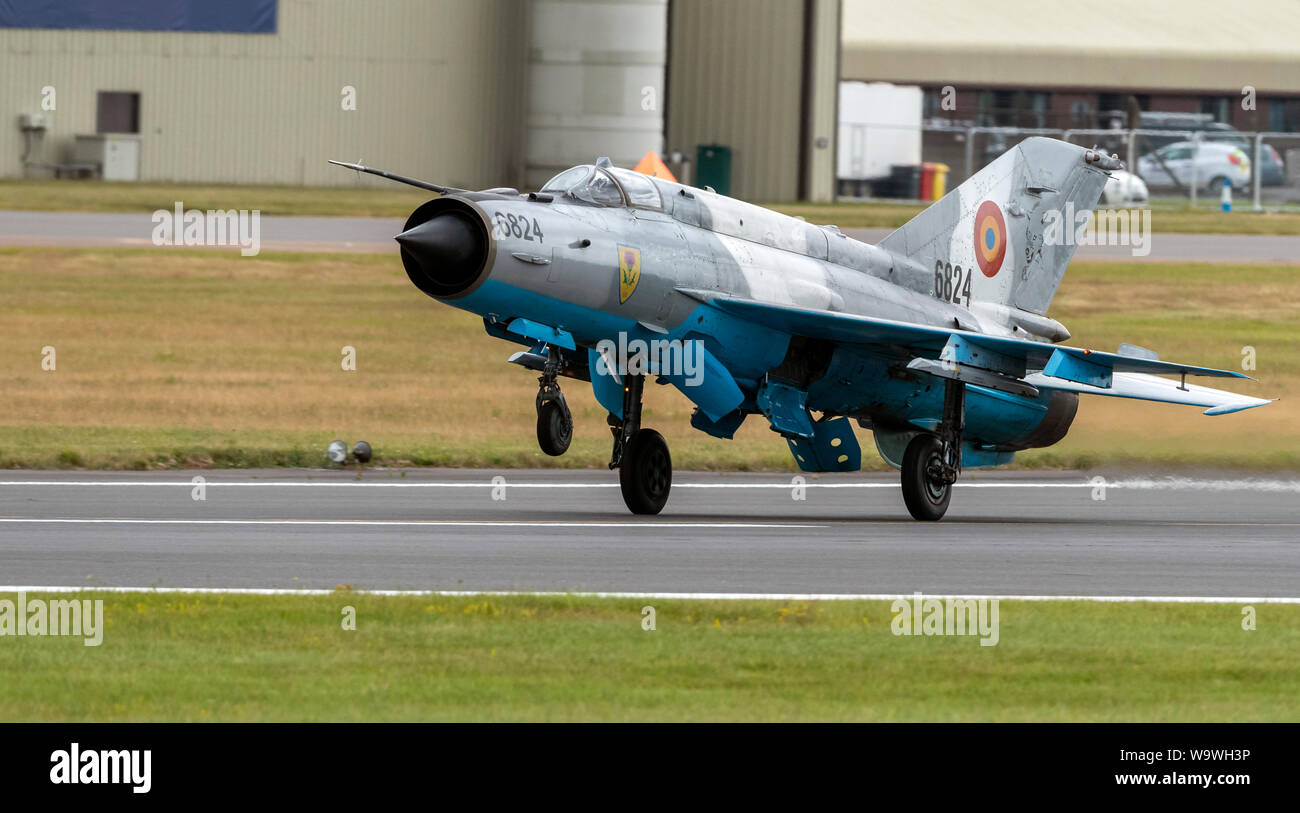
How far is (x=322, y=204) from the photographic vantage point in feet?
169

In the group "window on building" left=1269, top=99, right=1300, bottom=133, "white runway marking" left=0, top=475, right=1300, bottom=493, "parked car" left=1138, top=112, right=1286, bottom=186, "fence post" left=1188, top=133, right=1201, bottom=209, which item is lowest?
"white runway marking" left=0, top=475, right=1300, bottom=493

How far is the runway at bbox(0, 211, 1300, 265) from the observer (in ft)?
140

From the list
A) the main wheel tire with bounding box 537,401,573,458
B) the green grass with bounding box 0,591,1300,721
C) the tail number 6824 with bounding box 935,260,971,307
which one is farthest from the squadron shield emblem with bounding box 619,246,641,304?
the tail number 6824 with bounding box 935,260,971,307

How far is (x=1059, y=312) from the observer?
3966 cm

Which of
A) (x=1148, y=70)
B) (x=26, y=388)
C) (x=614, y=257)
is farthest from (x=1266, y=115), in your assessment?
(x=614, y=257)

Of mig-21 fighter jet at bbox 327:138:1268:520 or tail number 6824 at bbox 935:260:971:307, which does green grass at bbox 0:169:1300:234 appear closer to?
mig-21 fighter jet at bbox 327:138:1268:520

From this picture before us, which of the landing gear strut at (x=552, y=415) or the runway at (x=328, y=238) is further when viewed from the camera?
the runway at (x=328, y=238)

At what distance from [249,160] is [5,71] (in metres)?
7.55

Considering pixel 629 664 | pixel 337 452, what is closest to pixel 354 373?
pixel 337 452

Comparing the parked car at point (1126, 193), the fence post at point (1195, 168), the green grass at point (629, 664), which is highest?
the fence post at point (1195, 168)

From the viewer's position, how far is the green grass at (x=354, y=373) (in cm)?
2497

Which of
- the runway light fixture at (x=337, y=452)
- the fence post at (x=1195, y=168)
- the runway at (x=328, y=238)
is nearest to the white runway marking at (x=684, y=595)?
the runway light fixture at (x=337, y=452)

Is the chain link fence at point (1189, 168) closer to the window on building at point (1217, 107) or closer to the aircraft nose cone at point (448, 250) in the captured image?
the window on building at point (1217, 107)

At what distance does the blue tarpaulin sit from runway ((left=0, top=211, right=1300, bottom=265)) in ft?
37.8
